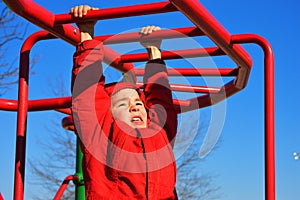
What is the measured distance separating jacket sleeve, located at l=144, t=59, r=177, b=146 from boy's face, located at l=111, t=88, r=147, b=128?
78 millimetres

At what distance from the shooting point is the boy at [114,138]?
182cm

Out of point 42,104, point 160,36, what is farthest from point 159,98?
point 42,104

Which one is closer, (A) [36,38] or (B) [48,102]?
(A) [36,38]

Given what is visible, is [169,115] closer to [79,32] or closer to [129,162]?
[129,162]

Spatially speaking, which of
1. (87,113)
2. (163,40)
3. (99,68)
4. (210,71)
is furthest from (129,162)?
(210,71)

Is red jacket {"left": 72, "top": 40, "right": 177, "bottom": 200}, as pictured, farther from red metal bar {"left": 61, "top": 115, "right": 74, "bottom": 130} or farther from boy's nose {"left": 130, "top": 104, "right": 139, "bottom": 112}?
red metal bar {"left": 61, "top": 115, "right": 74, "bottom": 130}

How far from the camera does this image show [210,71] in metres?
2.46

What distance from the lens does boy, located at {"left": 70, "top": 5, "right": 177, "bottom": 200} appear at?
71.8 inches

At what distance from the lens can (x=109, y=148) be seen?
1.88m

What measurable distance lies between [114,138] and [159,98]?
0.27 metres

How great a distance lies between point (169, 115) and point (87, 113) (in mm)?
329

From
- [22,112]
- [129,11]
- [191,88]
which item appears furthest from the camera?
[191,88]

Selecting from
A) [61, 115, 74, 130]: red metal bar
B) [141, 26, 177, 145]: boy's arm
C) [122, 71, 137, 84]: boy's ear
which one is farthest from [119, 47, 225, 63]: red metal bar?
[61, 115, 74, 130]: red metal bar

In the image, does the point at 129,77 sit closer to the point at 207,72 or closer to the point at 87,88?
the point at 207,72
